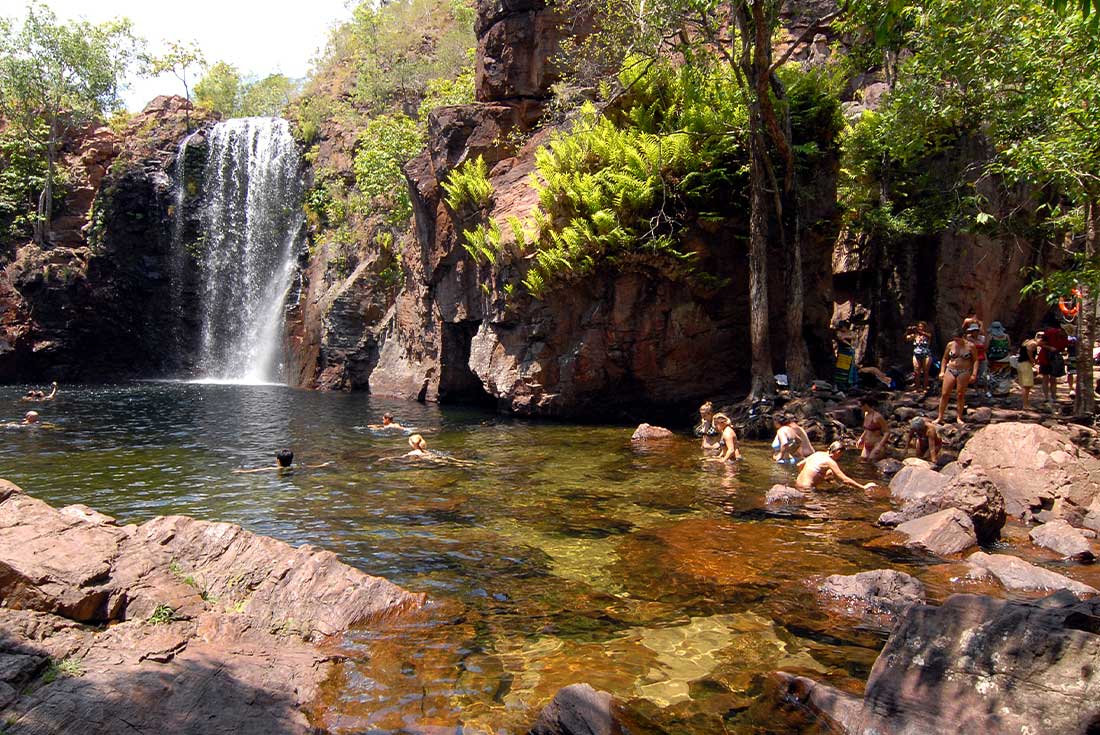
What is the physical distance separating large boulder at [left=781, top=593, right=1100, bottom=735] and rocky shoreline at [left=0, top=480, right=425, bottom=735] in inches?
137

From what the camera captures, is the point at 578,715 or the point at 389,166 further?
the point at 389,166

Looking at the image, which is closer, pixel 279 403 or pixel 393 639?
pixel 393 639

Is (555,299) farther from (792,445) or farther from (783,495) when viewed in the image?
(783,495)

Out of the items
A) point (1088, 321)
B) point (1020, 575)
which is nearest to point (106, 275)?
point (1088, 321)

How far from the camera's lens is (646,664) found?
5551mm

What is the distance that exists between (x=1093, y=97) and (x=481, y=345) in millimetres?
16536

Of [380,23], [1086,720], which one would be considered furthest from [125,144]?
[1086,720]

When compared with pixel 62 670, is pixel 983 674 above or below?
above

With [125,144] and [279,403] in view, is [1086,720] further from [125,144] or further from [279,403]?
[125,144]

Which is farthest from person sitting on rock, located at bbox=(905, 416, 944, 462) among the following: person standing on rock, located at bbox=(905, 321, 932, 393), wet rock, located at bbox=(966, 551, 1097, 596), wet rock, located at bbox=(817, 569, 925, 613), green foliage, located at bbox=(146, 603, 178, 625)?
green foliage, located at bbox=(146, 603, 178, 625)

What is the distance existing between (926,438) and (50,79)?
4340cm

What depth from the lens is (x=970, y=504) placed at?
8.80 m

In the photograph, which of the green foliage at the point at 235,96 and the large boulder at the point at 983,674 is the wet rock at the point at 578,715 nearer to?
the large boulder at the point at 983,674

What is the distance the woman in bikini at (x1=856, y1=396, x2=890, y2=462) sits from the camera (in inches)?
574
